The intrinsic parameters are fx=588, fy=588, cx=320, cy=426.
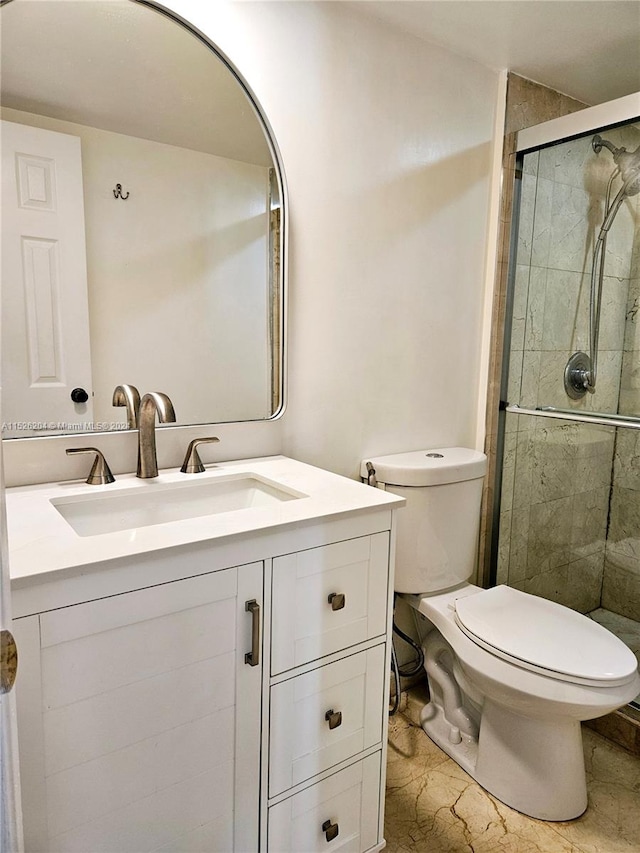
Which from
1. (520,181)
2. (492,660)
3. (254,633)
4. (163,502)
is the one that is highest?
(520,181)

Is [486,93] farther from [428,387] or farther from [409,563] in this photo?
[409,563]

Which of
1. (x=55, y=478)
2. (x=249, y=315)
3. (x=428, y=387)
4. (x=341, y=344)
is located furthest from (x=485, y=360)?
(x=55, y=478)

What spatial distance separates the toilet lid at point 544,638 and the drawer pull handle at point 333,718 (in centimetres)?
47

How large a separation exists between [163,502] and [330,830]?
0.80 meters

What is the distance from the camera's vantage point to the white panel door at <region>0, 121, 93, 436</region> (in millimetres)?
1191

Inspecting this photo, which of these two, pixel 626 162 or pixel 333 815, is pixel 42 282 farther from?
pixel 626 162

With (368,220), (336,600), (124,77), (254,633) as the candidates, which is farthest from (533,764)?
(124,77)

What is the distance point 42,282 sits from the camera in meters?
1.23

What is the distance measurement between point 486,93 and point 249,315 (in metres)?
1.13

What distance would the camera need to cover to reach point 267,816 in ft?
3.82

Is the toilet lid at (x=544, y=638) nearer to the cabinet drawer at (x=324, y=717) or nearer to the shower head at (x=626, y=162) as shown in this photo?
the cabinet drawer at (x=324, y=717)

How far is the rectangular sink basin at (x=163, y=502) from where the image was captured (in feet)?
4.00

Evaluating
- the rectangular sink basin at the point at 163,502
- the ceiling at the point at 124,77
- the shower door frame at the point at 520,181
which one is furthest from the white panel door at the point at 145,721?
the shower door frame at the point at 520,181

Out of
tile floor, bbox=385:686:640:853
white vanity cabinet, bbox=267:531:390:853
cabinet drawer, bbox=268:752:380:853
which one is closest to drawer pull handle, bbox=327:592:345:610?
white vanity cabinet, bbox=267:531:390:853
